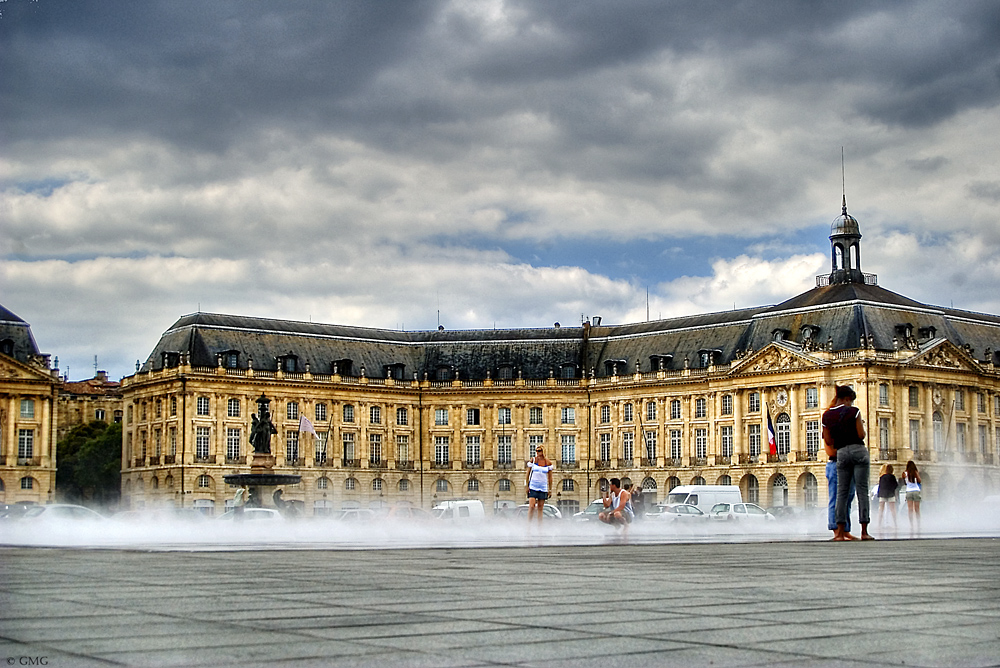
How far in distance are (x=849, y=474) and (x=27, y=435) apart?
10002cm

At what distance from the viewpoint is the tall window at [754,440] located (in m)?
116

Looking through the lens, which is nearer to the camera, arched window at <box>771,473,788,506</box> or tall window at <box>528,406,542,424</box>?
arched window at <box>771,473,788,506</box>

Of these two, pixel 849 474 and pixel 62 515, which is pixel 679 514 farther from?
pixel 849 474

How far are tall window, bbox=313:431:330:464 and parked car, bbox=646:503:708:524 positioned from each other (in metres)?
60.2

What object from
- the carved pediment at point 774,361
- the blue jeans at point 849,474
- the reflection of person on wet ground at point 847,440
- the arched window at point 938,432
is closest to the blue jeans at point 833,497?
the blue jeans at point 849,474

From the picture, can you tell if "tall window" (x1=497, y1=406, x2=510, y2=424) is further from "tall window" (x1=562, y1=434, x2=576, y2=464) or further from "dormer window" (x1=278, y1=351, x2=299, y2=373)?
"dormer window" (x1=278, y1=351, x2=299, y2=373)

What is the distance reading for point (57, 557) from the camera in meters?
18.5

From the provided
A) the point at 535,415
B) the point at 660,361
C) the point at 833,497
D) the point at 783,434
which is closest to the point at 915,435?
the point at 783,434

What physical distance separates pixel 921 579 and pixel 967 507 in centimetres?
7003

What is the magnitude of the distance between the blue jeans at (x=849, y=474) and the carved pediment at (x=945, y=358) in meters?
89.0

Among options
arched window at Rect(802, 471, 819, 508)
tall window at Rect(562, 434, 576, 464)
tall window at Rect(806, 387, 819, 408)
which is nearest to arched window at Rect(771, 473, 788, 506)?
arched window at Rect(802, 471, 819, 508)

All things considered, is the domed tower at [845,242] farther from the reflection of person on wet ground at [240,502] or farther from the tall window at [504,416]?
the reflection of person on wet ground at [240,502]

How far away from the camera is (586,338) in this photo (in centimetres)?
13050

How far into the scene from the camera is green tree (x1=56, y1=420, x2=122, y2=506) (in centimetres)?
Answer: 13350
